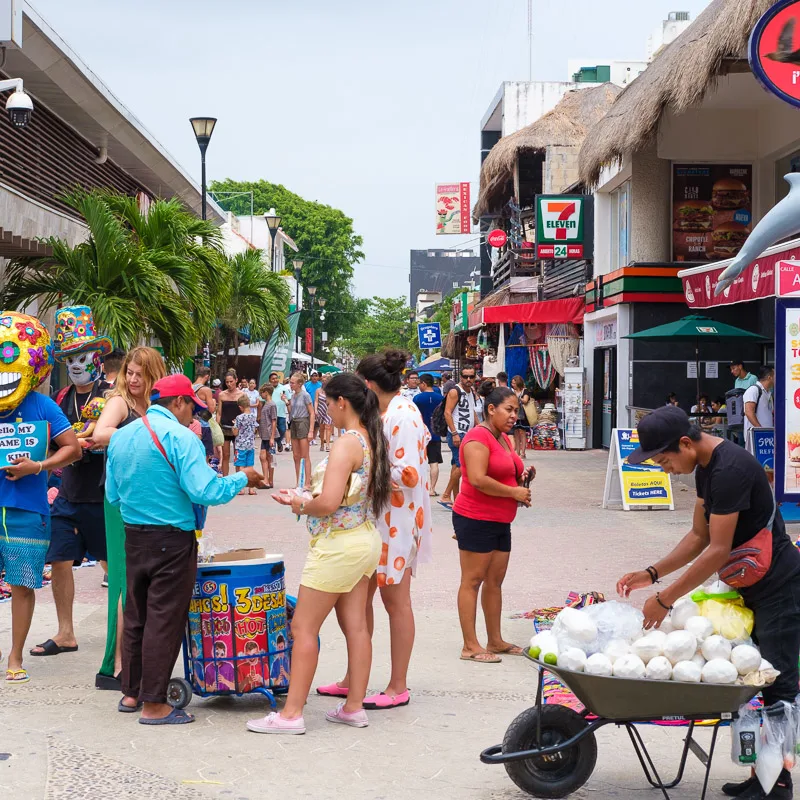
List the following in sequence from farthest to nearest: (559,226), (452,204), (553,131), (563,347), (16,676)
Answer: (452,204)
(553,131)
(563,347)
(559,226)
(16,676)

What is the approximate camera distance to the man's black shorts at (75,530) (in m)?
6.69

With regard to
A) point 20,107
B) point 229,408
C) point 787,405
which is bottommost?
point 229,408

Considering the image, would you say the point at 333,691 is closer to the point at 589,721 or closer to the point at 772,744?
the point at 589,721

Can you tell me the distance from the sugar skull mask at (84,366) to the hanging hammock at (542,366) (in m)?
21.9

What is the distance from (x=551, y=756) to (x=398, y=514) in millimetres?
1695

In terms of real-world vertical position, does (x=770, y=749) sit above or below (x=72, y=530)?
below

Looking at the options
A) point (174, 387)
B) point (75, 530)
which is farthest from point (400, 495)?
point (75, 530)

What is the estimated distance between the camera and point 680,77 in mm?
15344

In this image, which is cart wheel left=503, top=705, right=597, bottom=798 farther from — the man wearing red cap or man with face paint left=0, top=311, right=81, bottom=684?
man with face paint left=0, top=311, right=81, bottom=684

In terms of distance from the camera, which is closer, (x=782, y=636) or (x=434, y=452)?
(x=782, y=636)

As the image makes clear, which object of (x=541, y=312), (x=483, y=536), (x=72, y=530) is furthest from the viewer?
(x=541, y=312)

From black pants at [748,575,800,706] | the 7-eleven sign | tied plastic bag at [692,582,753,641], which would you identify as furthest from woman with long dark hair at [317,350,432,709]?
the 7-eleven sign

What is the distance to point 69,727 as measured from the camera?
5.48 metres

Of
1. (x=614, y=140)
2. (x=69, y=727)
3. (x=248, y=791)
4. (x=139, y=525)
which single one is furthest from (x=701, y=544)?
(x=614, y=140)
